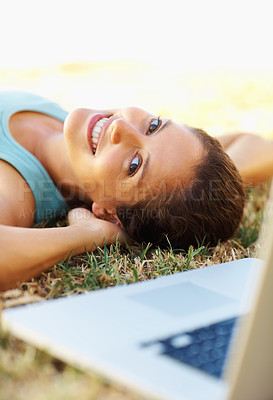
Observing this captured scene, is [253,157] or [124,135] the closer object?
[124,135]

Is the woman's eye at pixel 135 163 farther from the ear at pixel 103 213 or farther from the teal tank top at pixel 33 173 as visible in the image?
the teal tank top at pixel 33 173

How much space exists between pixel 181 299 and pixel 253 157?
1.40 metres

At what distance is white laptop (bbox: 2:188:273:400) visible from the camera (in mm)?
706

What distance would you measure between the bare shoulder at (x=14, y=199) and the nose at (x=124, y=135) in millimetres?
387

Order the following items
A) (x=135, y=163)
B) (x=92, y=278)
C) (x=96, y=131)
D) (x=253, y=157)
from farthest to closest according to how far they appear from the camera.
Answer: (x=253, y=157), (x=96, y=131), (x=135, y=163), (x=92, y=278)

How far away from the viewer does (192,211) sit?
1.63m

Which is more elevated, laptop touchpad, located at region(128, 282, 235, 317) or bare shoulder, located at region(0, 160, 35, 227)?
laptop touchpad, located at region(128, 282, 235, 317)

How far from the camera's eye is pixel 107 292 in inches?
40.9

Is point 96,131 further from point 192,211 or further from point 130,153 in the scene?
point 192,211

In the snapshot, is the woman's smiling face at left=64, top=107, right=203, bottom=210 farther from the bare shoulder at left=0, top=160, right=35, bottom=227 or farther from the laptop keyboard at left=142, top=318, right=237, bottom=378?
the laptop keyboard at left=142, top=318, right=237, bottom=378

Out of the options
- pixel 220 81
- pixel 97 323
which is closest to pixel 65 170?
pixel 97 323

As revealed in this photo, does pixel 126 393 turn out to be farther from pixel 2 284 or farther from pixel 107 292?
pixel 2 284

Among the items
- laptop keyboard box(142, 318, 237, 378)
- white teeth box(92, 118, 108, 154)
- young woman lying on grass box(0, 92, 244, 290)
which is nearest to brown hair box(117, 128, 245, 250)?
young woman lying on grass box(0, 92, 244, 290)

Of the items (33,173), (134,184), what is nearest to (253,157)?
(134,184)
